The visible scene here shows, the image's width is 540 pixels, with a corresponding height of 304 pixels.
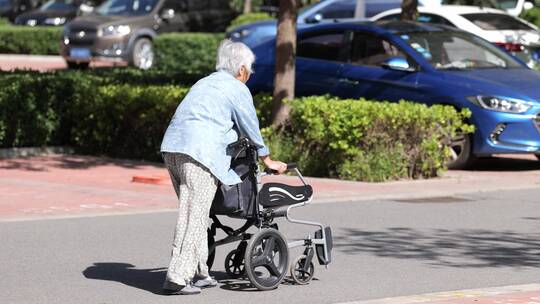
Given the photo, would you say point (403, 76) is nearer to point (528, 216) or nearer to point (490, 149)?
point (490, 149)

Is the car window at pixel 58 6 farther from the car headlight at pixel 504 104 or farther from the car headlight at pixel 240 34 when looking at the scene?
the car headlight at pixel 504 104

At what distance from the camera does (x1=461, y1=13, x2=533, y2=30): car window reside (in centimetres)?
2112

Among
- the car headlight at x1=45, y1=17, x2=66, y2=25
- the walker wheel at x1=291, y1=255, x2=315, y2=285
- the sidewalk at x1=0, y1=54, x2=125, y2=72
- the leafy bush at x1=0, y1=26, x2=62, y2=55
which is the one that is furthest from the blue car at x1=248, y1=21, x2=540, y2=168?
the car headlight at x1=45, y1=17, x2=66, y2=25

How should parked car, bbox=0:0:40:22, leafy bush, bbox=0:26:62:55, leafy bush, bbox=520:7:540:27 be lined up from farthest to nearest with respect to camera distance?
parked car, bbox=0:0:40:22, leafy bush, bbox=0:26:62:55, leafy bush, bbox=520:7:540:27

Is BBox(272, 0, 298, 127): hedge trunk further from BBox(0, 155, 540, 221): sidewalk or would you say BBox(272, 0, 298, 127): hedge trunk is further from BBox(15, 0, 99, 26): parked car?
BBox(15, 0, 99, 26): parked car

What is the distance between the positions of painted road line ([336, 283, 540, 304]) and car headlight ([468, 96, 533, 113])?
6374 mm

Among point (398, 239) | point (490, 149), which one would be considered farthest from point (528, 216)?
point (490, 149)

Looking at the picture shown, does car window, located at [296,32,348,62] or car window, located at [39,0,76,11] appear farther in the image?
car window, located at [39,0,76,11]

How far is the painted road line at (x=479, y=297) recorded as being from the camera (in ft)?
25.5

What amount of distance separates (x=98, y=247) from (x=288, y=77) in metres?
5.46

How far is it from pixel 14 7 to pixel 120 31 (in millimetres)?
15786

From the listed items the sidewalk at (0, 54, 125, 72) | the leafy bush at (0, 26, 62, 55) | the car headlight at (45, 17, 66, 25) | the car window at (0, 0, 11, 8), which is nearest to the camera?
the sidewalk at (0, 54, 125, 72)

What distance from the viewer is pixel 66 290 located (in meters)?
8.29

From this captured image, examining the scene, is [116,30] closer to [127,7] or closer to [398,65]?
[127,7]
